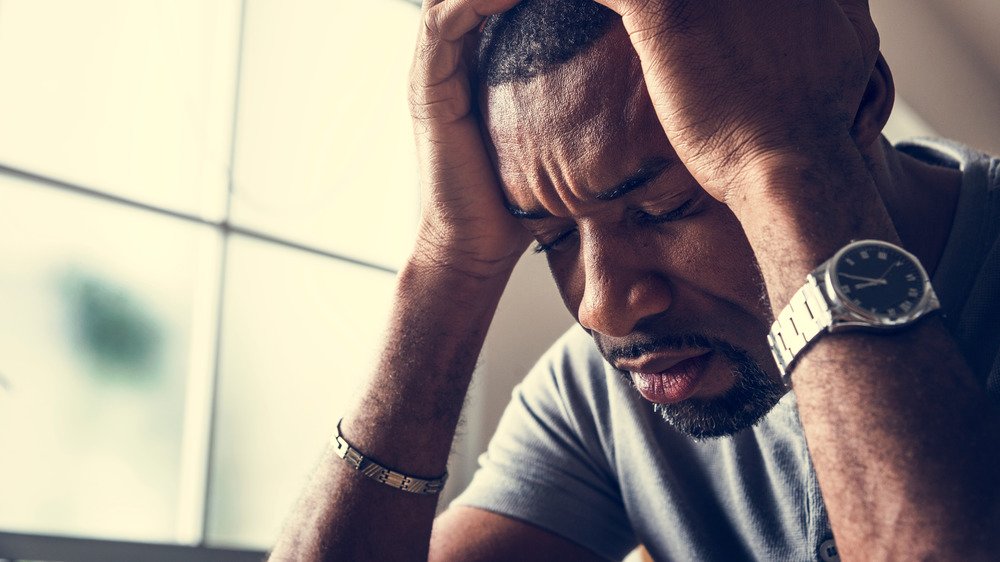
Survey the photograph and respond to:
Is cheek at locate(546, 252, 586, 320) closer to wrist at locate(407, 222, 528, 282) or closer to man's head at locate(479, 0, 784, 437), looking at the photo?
man's head at locate(479, 0, 784, 437)

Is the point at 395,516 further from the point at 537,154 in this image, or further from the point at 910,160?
the point at 910,160

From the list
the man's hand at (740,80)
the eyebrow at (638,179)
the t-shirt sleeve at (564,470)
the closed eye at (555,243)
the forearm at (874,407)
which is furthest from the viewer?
the t-shirt sleeve at (564,470)

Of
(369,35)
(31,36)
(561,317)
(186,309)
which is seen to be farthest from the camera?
(561,317)

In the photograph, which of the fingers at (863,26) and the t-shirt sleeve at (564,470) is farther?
the t-shirt sleeve at (564,470)

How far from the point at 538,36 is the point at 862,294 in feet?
1.51

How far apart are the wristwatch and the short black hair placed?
37 centimetres

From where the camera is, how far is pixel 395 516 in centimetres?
114

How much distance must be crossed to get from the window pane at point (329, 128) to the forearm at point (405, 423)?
1.06 meters

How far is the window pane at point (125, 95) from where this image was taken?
179cm

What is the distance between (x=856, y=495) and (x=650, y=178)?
369 mm

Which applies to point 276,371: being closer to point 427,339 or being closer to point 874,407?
point 427,339

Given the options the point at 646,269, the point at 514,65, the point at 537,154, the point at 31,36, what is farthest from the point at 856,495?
the point at 31,36

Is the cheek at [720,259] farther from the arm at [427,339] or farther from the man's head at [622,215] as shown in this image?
the arm at [427,339]

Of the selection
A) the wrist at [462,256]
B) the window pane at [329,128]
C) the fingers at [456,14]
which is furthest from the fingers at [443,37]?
the window pane at [329,128]
